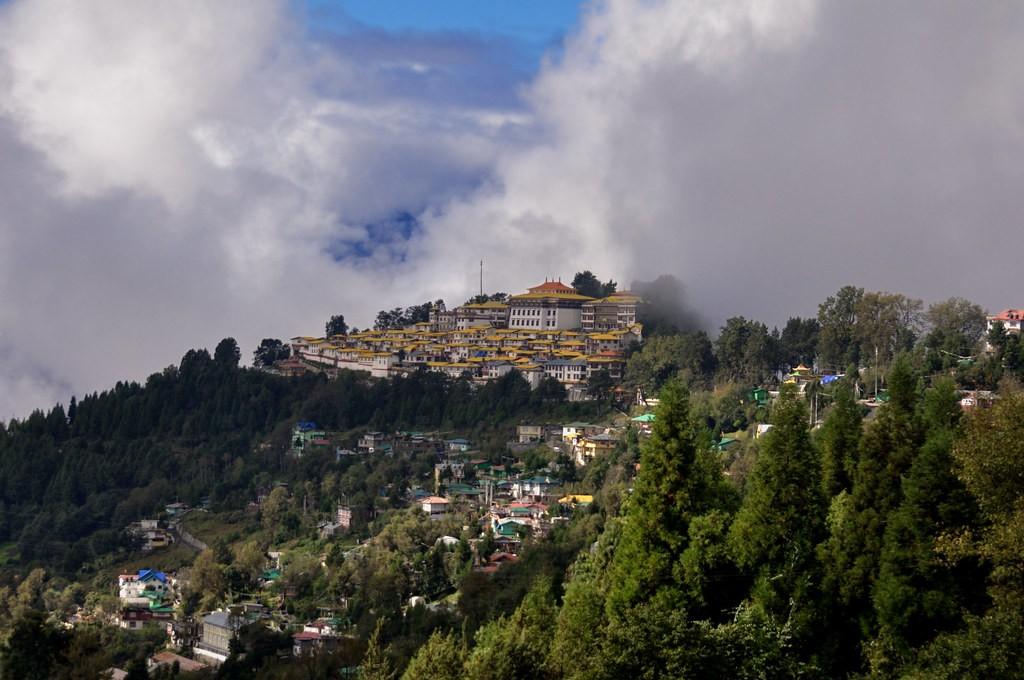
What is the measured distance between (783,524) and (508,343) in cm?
5128

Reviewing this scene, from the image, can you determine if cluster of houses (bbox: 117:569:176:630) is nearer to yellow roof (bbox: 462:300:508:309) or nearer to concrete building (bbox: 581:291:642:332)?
concrete building (bbox: 581:291:642:332)

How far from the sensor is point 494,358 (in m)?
68.0

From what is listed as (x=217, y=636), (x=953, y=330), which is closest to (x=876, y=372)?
(x=953, y=330)

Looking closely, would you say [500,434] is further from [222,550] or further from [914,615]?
[914,615]

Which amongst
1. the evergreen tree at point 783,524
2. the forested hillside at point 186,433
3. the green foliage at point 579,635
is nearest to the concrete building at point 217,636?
the forested hillside at point 186,433

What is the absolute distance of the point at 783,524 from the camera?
19469 millimetres

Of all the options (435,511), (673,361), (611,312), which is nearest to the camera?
(435,511)

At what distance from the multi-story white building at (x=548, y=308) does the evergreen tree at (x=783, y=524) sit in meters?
52.1

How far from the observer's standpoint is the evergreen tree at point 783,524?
19047 millimetres

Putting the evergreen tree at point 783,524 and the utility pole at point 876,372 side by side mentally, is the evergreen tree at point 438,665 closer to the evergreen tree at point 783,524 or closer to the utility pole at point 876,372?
the evergreen tree at point 783,524

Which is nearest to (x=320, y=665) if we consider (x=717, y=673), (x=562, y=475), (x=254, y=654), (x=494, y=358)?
(x=254, y=654)

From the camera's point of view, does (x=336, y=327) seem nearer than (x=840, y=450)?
No

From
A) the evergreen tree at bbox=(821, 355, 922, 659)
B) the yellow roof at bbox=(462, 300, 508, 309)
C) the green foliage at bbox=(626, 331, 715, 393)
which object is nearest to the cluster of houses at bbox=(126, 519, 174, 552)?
the green foliage at bbox=(626, 331, 715, 393)

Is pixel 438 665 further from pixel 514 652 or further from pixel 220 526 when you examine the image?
pixel 220 526
